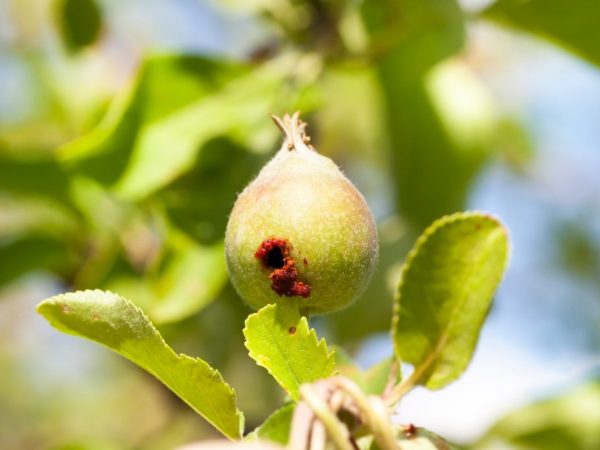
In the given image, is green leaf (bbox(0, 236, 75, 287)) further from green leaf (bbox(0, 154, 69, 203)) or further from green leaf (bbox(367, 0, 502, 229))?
green leaf (bbox(367, 0, 502, 229))

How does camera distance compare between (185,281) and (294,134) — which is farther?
(185,281)

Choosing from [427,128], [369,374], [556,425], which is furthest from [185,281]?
[556,425]

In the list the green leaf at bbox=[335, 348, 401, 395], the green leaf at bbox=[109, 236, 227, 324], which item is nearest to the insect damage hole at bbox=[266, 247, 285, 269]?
the green leaf at bbox=[335, 348, 401, 395]

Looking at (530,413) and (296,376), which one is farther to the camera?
(530,413)

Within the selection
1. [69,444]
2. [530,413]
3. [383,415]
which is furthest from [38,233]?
[383,415]

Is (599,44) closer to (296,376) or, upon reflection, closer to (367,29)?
(367,29)

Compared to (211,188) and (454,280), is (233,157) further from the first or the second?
(454,280)
